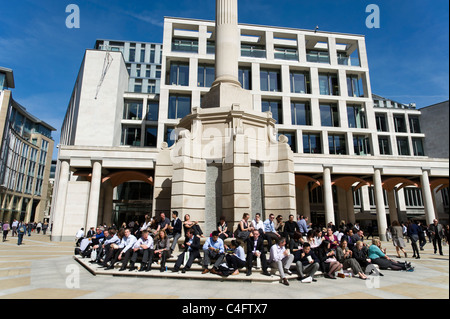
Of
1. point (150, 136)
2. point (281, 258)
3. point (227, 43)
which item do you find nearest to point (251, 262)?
point (281, 258)

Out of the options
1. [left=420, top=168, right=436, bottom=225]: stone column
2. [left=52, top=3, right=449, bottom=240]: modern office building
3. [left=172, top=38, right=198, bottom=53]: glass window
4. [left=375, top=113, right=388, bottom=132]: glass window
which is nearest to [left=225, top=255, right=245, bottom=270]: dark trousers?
[left=52, top=3, right=449, bottom=240]: modern office building

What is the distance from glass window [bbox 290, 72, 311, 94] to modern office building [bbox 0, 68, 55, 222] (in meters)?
56.2

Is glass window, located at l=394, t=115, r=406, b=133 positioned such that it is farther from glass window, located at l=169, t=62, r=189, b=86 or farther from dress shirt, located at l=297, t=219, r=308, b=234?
dress shirt, located at l=297, t=219, r=308, b=234

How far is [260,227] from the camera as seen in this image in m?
10.1

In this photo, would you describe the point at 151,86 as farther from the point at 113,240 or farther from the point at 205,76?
the point at 113,240

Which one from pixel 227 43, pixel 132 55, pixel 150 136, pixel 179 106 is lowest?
pixel 227 43

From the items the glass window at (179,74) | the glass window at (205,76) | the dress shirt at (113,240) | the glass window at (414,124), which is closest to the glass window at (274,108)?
the glass window at (205,76)

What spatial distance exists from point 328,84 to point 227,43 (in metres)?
31.5

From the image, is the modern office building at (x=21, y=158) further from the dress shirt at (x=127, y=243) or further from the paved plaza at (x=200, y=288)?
the paved plaza at (x=200, y=288)

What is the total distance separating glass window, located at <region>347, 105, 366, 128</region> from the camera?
4100 cm

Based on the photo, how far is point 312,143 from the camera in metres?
40.0
